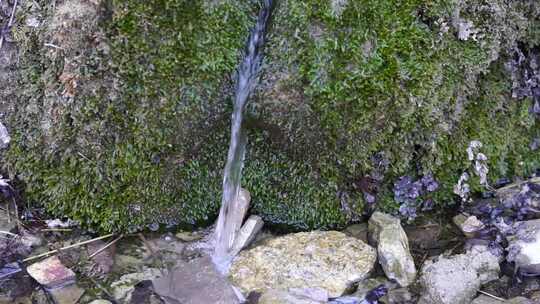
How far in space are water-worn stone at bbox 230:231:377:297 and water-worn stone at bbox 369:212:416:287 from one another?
80 mm

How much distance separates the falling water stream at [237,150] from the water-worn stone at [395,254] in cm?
84

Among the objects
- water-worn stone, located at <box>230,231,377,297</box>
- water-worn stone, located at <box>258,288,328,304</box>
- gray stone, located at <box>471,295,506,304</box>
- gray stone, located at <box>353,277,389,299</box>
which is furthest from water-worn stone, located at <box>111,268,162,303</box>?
gray stone, located at <box>471,295,506,304</box>

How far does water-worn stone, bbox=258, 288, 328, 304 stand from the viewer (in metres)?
2.89

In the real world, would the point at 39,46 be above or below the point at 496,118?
above

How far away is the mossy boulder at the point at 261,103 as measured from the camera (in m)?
2.88

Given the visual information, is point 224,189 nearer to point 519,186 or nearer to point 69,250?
point 69,250

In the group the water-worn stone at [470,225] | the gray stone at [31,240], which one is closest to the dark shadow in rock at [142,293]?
the gray stone at [31,240]

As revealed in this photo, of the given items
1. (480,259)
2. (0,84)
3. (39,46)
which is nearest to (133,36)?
(39,46)

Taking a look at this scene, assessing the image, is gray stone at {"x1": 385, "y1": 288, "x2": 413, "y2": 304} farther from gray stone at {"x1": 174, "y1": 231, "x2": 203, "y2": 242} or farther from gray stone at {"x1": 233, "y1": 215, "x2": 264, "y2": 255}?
gray stone at {"x1": 174, "y1": 231, "x2": 203, "y2": 242}

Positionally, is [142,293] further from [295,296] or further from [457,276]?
[457,276]

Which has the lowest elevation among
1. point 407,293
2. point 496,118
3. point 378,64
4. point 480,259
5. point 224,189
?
point 407,293

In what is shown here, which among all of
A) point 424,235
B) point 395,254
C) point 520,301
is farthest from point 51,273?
point 520,301

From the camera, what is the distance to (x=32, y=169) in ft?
10.3

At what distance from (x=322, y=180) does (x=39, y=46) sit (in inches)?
70.2
